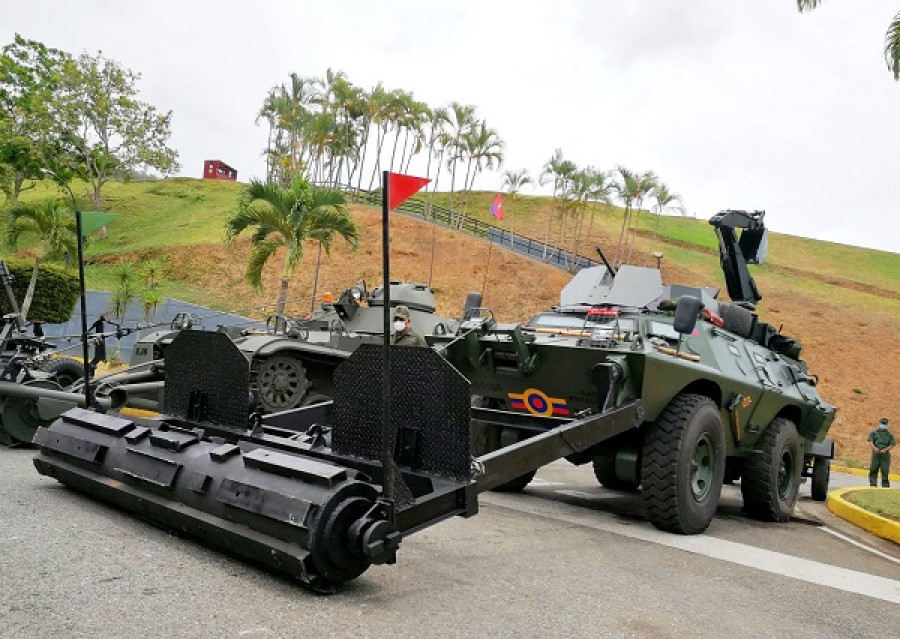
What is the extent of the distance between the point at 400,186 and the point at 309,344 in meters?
6.79

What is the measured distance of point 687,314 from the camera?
6367 mm

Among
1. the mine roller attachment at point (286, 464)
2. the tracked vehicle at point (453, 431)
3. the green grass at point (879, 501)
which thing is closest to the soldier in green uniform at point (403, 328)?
the tracked vehicle at point (453, 431)

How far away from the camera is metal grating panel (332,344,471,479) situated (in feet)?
13.6

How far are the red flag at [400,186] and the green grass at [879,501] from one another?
6.88m

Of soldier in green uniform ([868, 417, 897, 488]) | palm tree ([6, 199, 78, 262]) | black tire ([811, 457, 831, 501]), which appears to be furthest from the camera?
palm tree ([6, 199, 78, 262])

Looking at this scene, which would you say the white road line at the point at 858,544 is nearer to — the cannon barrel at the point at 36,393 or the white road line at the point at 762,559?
the white road line at the point at 762,559

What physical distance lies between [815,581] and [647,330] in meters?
2.57

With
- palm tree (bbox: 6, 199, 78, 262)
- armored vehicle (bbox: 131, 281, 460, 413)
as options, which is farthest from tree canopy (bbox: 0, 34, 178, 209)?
armored vehicle (bbox: 131, 281, 460, 413)

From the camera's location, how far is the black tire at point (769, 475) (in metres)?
7.90

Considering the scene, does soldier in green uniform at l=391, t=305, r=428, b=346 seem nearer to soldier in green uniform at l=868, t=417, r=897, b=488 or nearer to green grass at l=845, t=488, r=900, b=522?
green grass at l=845, t=488, r=900, b=522

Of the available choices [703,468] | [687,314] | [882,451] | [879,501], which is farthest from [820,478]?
[687,314]

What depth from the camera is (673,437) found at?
20.6ft

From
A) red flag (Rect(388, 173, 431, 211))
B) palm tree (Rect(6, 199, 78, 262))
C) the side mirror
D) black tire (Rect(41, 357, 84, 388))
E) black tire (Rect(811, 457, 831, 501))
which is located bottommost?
black tire (Rect(811, 457, 831, 501))

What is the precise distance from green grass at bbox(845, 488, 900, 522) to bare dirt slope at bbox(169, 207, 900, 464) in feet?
56.0
